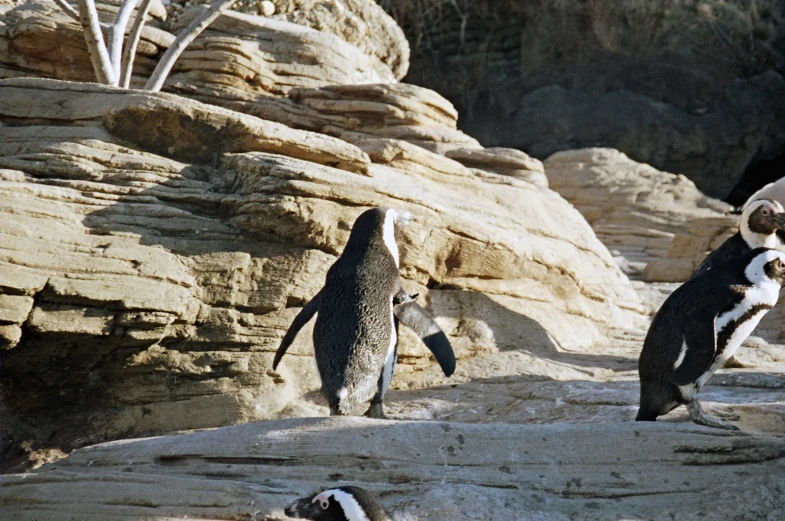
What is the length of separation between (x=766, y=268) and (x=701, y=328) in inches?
19.2

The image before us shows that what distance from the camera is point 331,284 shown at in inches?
198

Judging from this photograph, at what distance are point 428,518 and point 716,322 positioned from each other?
194 cm

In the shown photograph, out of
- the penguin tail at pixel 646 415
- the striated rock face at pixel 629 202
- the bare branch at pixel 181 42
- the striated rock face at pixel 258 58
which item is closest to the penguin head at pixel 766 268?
Result: the penguin tail at pixel 646 415

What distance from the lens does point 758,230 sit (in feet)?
17.9

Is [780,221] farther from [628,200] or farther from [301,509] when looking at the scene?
[628,200]

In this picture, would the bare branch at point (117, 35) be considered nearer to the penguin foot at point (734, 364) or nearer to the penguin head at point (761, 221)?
the penguin head at point (761, 221)

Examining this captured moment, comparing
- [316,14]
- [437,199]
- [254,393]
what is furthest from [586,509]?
[316,14]

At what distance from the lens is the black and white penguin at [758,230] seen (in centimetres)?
537

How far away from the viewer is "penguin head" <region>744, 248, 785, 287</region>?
4590 mm

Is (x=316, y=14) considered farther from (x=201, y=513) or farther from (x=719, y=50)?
(x=719, y=50)

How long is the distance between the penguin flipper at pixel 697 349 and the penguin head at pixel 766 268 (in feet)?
1.01

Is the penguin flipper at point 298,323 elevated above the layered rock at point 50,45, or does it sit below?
below

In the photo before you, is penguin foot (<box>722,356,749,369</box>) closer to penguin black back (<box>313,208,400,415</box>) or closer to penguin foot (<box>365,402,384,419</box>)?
penguin black back (<box>313,208,400,415</box>)

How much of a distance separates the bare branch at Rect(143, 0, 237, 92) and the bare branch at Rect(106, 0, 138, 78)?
42 cm
